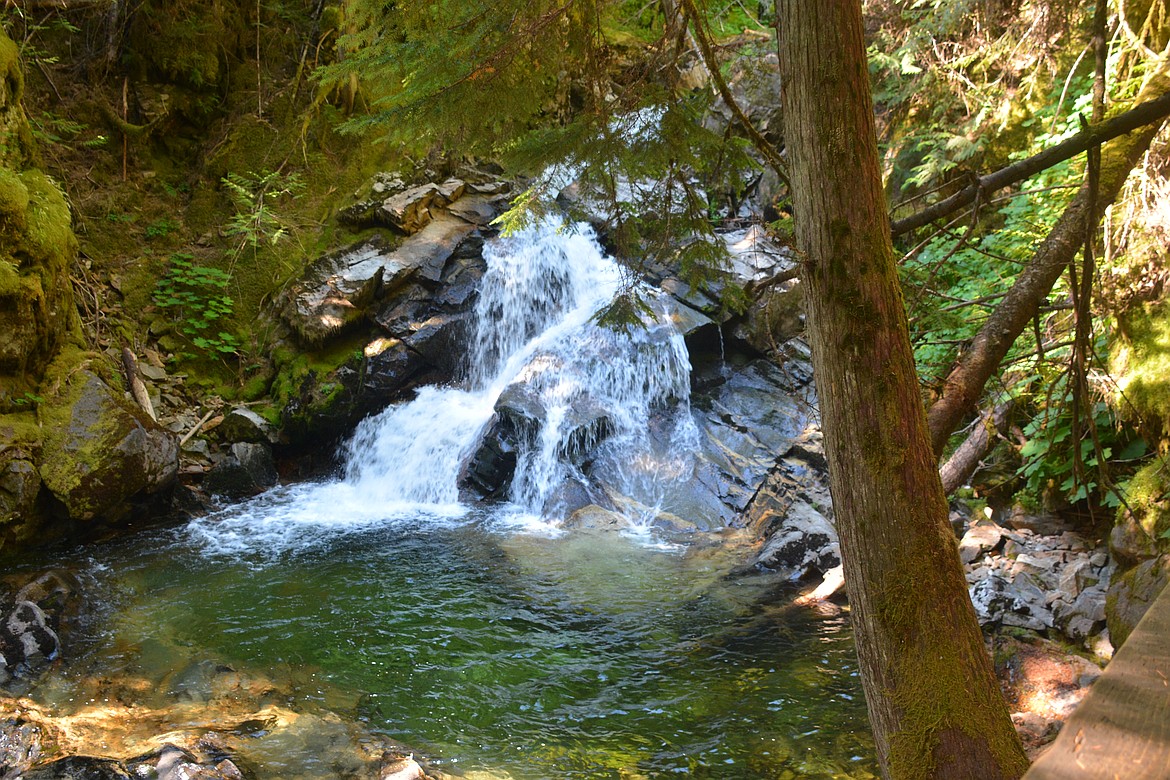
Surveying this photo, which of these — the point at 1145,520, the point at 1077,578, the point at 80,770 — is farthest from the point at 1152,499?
the point at 80,770

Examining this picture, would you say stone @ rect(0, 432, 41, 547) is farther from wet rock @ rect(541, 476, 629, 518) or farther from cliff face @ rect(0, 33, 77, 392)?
wet rock @ rect(541, 476, 629, 518)

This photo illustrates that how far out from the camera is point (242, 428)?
9.84 m

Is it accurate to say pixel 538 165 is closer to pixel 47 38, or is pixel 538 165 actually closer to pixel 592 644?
pixel 592 644

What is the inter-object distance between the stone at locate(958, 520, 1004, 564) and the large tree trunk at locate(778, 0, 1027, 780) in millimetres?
4171

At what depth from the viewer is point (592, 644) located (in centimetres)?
553

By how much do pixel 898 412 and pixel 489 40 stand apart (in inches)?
120

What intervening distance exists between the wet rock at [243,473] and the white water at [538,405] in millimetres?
336

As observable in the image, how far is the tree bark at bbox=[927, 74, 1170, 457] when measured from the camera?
2812mm

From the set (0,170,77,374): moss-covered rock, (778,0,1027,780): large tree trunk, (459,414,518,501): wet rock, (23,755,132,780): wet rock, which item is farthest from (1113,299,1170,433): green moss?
(0,170,77,374): moss-covered rock

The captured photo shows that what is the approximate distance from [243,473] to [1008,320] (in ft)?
30.1

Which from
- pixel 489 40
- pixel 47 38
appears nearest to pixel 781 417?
pixel 489 40

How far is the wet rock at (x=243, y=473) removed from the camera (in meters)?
9.19

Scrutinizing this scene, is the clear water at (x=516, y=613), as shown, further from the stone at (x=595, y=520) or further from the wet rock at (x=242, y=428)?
the wet rock at (x=242, y=428)

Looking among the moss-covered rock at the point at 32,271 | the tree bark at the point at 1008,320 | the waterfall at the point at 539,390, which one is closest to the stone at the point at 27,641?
the moss-covered rock at the point at 32,271
